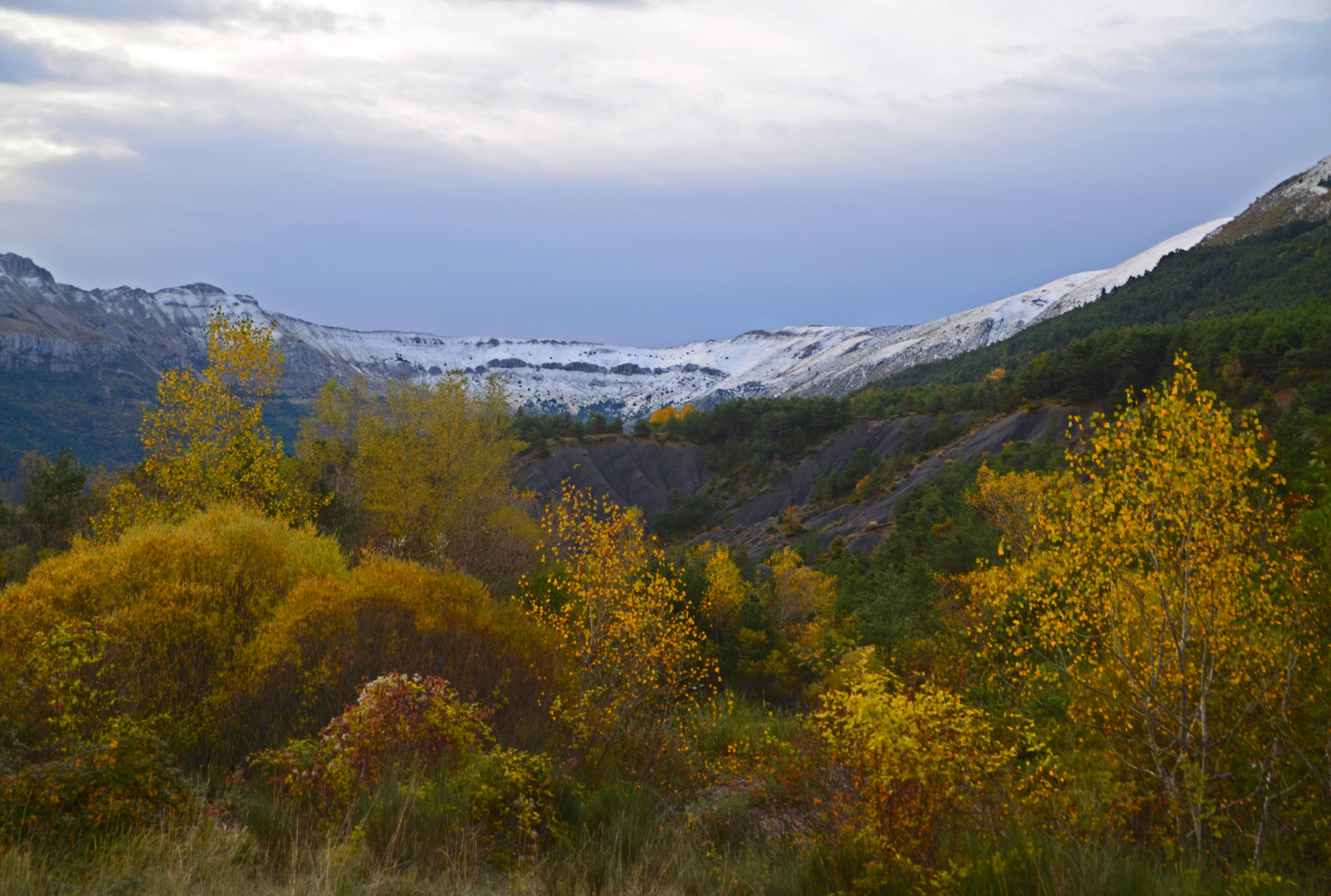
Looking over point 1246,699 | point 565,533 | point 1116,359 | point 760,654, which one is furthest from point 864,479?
point 1246,699

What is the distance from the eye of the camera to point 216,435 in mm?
25266

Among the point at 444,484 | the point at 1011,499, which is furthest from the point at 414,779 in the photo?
the point at 1011,499

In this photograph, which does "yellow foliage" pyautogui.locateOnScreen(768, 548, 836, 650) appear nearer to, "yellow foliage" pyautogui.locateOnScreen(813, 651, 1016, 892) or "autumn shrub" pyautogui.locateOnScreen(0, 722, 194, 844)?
"yellow foliage" pyautogui.locateOnScreen(813, 651, 1016, 892)

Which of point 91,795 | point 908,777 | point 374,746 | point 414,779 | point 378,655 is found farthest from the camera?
point 378,655

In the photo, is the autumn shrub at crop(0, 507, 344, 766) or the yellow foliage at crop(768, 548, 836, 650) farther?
the yellow foliage at crop(768, 548, 836, 650)

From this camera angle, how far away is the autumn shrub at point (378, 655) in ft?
41.7

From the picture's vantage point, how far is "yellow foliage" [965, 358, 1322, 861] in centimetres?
888

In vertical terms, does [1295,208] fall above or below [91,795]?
above

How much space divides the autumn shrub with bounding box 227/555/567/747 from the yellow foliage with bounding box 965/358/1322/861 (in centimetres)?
878

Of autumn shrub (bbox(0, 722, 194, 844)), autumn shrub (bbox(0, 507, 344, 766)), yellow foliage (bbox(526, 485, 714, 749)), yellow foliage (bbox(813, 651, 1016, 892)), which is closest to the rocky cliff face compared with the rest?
yellow foliage (bbox(526, 485, 714, 749))

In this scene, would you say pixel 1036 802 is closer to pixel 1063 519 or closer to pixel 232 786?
pixel 1063 519

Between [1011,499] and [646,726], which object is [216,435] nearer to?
[646,726]

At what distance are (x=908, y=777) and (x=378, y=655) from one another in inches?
375

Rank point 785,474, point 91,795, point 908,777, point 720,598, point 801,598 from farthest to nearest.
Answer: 1. point 785,474
2. point 801,598
3. point 720,598
4. point 908,777
5. point 91,795
